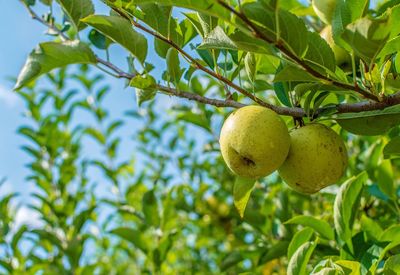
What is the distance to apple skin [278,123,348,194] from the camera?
3.82 ft

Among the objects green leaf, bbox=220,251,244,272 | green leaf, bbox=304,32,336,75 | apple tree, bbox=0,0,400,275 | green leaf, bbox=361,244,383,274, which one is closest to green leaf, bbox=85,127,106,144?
apple tree, bbox=0,0,400,275

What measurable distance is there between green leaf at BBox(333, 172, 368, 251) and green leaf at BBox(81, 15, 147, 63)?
2.31 feet

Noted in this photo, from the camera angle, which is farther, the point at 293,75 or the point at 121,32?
the point at 121,32

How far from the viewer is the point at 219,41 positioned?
1049 millimetres

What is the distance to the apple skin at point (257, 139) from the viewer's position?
1.10 meters

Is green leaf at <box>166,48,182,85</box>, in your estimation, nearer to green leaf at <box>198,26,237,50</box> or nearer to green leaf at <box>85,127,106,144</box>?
green leaf at <box>198,26,237,50</box>

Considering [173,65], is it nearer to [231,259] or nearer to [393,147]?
[393,147]

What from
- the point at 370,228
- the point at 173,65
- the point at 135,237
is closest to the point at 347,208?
the point at 370,228

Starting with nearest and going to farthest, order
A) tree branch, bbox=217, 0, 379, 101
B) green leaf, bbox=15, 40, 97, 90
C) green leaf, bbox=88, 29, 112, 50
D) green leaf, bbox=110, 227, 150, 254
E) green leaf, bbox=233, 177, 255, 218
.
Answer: tree branch, bbox=217, 0, 379, 101 → green leaf, bbox=15, 40, 97, 90 → green leaf, bbox=233, 177, 255, 218 → green leaf, bbox=88, 29, 112, 50 → green leaf, bbox=110, 227, 150, 254

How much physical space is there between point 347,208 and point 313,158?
1.27ft

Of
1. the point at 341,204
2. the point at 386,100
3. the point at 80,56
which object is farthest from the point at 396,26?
the point at 80,56

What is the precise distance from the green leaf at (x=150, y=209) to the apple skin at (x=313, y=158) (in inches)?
50.1

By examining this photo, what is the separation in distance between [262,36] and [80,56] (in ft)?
2.03

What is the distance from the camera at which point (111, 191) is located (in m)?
3.59
